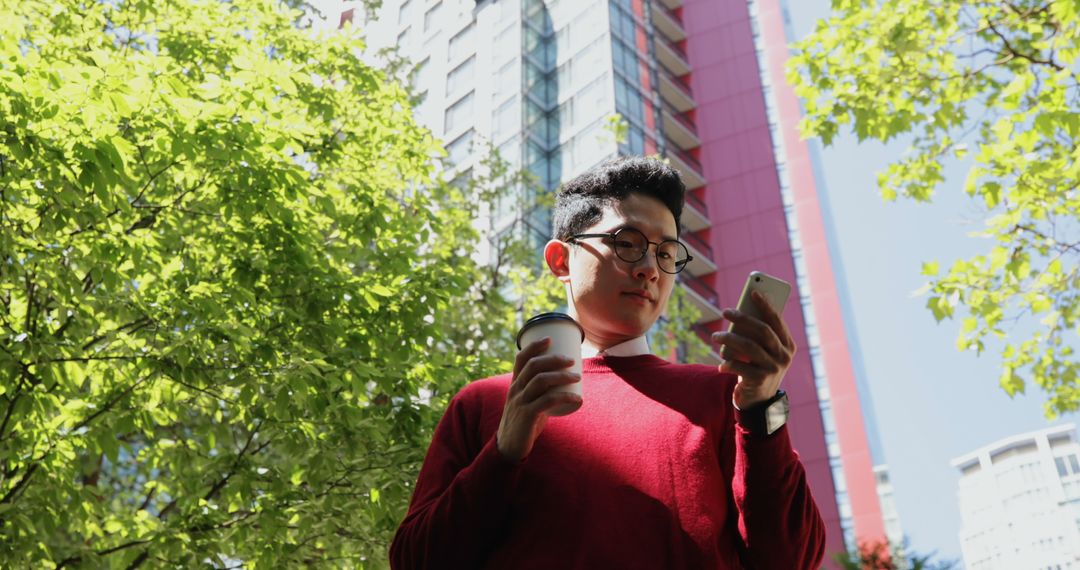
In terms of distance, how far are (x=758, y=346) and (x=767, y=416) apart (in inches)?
7.8

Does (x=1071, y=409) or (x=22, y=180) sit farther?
(x=1071, y=409)

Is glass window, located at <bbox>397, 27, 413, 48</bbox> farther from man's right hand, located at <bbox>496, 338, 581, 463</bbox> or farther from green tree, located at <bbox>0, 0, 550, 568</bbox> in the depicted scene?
man's right hand, located at <bbox>496, 338, 581, 463</bbox>

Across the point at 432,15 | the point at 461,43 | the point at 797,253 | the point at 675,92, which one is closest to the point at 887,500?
the point at 797,253

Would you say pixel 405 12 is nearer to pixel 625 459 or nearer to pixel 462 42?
pixel 462 42

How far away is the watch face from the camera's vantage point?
200 centimetres

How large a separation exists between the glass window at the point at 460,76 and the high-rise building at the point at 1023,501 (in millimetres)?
27387

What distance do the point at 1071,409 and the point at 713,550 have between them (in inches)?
357

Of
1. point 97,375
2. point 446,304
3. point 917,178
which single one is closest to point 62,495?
point 97,375

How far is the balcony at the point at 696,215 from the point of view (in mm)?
44250

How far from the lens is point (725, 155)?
153 feet

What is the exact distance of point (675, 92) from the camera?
46531 mm

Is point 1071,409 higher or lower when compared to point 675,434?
higher

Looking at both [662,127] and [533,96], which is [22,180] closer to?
[533,96]

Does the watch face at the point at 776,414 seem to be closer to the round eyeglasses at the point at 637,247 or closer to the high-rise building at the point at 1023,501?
the round eyeglasses at the point at 637,247
